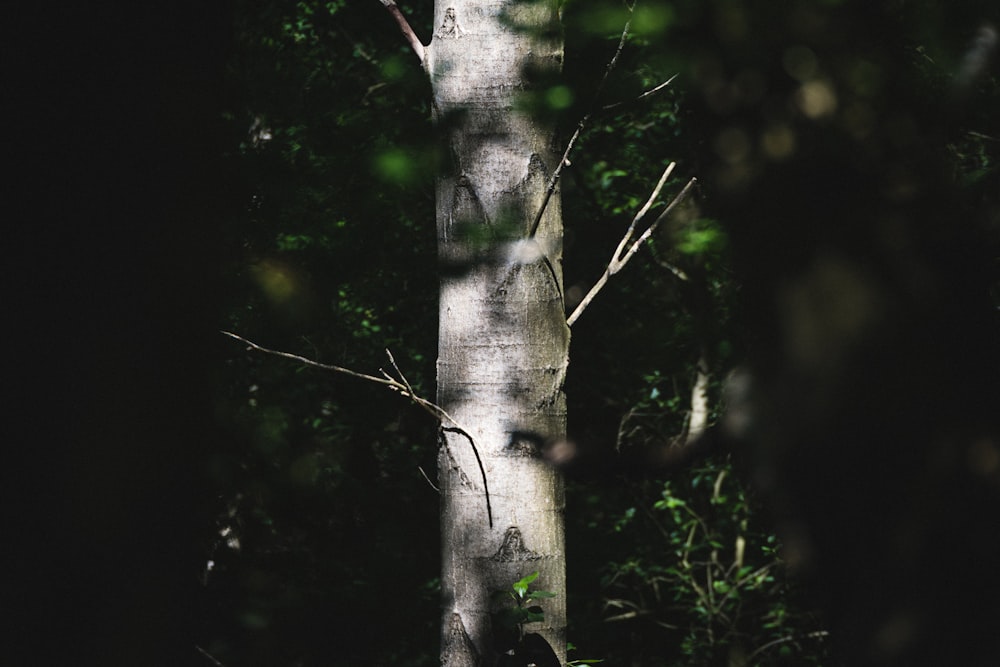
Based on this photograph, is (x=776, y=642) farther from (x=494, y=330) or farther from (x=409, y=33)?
(x=409, y=33)

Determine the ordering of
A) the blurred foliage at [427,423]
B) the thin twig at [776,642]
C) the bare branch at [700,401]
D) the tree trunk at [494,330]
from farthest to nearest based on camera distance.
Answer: the bare branch at [700,401] < the thin twig at [776,642] < the blurred foliage at [427,423] < the tree trunk at [494,330]

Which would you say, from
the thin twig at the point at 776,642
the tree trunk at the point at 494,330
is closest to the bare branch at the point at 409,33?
the tree trunk at the point at 494,330

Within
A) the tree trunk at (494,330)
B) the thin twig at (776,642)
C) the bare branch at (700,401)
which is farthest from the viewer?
the bare branch at (700,401)

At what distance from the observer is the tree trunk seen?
8.84 ft

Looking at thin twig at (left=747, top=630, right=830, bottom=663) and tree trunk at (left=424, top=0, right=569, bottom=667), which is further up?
thin twig at (left=747, top=630, right=830, bottom=663)

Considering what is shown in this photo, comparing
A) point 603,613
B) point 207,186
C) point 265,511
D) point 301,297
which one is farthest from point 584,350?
point 207,186

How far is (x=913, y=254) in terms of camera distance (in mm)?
1036

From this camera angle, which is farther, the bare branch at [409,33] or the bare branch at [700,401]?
the bare branch at [700,401]

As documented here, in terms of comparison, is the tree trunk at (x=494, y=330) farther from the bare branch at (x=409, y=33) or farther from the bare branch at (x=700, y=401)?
the bare branch at (x=700, y=401)

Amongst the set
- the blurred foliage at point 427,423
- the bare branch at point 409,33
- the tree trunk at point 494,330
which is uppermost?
the blurred foliage at point 427,423

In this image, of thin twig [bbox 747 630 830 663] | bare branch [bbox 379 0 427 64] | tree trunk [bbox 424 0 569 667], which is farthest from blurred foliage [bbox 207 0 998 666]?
tree trunk [bbox 424 0 569 667]

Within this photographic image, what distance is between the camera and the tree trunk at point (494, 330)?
2695 mm

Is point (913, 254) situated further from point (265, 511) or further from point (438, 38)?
point (265, 511)

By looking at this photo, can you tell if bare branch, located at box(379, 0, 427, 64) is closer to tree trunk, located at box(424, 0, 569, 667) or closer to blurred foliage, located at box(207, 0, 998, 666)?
tree trunk, located at box(424, 0, 569, 667)
